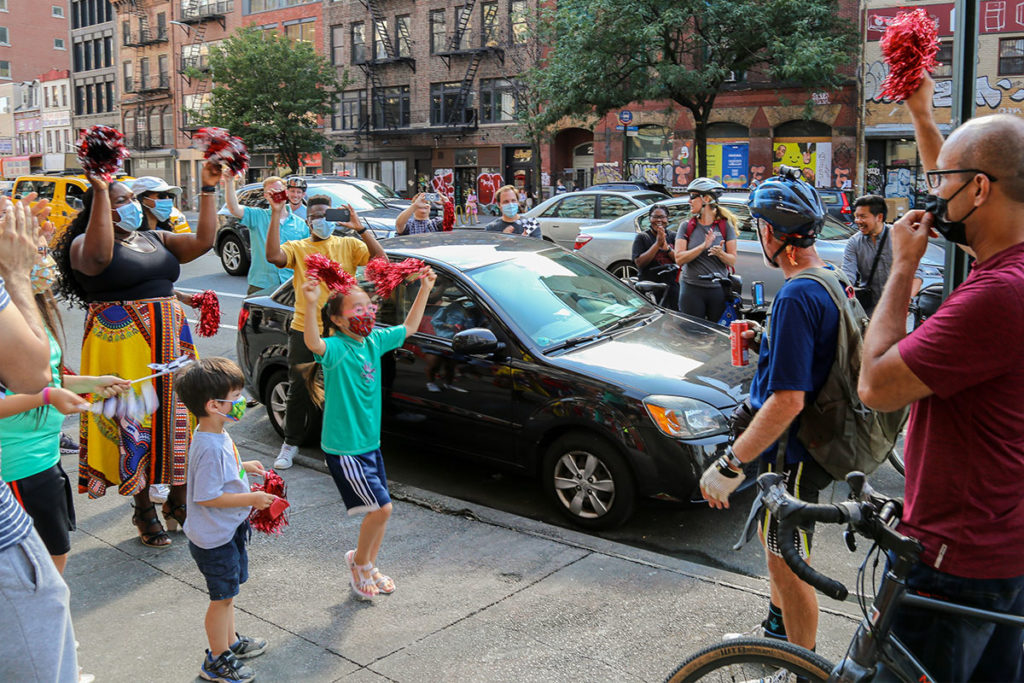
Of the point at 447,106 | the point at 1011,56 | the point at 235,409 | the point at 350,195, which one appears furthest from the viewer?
the point at 447,106

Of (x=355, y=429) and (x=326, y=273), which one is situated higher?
(x=326, y=273)

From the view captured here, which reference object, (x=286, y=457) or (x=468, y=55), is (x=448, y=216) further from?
(x=468, y=55)

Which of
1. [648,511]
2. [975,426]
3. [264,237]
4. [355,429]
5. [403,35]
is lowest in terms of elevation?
[648,511]

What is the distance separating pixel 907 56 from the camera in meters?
2.89

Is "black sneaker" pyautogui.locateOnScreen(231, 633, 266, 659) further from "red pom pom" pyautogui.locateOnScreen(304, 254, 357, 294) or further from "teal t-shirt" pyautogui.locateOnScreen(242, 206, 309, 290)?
"teal t-shirt" pyautogui.locateOnScreen(242, 206, 309, 290)

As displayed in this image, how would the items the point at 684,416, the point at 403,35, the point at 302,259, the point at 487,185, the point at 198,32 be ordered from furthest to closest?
the point at 198,32
the point at 403,35
the point at 487,185
the point at 302,259
the point at 684,416

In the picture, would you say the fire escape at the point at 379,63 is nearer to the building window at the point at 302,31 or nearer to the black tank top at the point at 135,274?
the building window at the point at 302,31

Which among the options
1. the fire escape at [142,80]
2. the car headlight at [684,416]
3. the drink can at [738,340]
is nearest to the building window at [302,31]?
the fire escape at [142,80]

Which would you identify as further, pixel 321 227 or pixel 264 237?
pixel 264 237

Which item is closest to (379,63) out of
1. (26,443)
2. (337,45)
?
(337,45)

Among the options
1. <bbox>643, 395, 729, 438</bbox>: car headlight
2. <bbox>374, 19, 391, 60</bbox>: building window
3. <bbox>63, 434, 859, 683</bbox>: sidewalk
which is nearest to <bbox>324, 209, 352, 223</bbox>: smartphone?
<bbox>63, 434, 859, 683</bbox>: sidewalk

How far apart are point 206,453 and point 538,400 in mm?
2330

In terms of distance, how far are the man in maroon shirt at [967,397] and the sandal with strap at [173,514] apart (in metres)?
4.02

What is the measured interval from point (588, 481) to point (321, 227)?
261 centimetres
